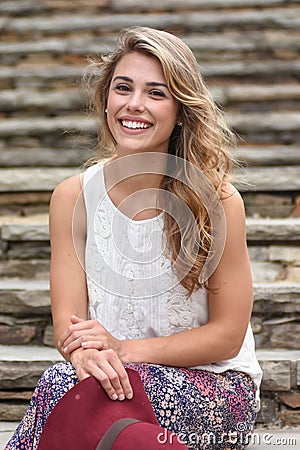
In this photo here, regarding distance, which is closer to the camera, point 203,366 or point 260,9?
point 203,366

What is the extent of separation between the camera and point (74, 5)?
158 inches

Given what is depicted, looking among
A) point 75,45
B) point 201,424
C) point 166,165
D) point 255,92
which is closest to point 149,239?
point 166,165

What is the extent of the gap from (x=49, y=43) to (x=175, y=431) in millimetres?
2563

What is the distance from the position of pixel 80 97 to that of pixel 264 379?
5.63ft

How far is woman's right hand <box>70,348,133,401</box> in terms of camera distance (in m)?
1.63

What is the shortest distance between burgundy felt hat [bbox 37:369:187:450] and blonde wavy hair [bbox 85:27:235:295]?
15.9 inches

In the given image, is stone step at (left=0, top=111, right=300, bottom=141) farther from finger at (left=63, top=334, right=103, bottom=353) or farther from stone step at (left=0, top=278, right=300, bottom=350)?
finger at (left=63, top=334, right=103, bottom=353)

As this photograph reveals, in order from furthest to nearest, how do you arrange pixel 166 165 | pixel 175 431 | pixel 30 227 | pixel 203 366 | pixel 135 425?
pixel 30 227 < pixel 166 165 < pixel 203 366 < pixel 175 431 < pixel 135 425

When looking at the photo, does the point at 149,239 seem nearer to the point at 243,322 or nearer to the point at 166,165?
the point at 166,165

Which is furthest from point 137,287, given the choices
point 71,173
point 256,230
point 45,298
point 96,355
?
point 71,173

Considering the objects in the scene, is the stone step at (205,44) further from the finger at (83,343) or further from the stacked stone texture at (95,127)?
the finger at (83,343)

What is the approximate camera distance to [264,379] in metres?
2.24

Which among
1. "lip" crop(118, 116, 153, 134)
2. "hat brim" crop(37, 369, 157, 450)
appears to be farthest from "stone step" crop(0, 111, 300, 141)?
"hat brim" crop(37, 369, 157, 450)

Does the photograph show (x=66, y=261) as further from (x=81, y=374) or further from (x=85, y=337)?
(x=81, y=374)
